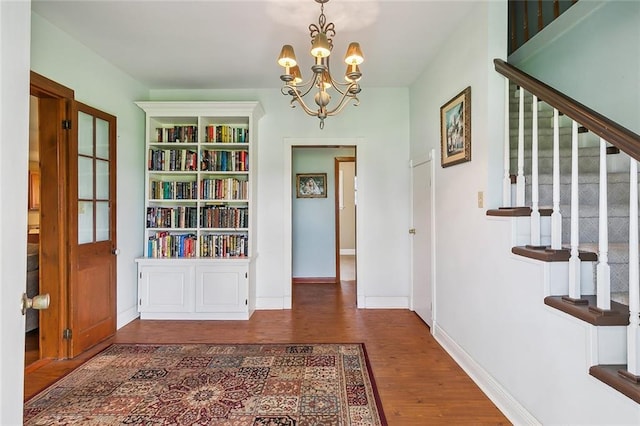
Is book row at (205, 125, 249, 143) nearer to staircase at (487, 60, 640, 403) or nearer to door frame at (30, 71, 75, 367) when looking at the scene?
door frame at (30, 71, 75, 367)

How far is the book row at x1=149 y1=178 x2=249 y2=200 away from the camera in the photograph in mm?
3887

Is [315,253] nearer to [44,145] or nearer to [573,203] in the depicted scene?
[44,145]

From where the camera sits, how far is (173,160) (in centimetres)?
389

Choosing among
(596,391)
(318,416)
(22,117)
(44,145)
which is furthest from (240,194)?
(596,391)

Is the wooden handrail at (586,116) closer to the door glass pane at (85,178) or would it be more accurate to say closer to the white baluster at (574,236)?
the white baluster at (574,236)

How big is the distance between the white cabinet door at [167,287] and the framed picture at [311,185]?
8.42 feet

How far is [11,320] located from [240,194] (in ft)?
9.99

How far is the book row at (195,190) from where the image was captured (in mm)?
3887

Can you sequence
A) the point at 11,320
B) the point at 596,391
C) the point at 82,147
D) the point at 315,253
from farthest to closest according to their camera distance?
the point at 315,253 → the point at 82,147 → the point at 596,391 → the point at 11,320

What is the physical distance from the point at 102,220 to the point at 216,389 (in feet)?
6.67

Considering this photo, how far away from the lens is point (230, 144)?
3.86 m

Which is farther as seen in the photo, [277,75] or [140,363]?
[277,75]

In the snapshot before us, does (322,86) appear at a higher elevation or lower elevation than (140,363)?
higher

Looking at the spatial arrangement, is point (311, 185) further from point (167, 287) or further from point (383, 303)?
point (167, 287)
